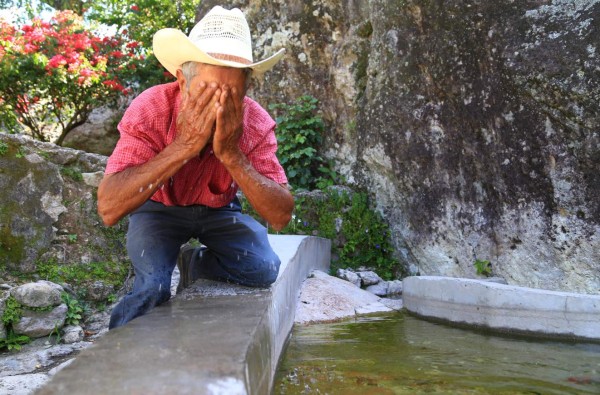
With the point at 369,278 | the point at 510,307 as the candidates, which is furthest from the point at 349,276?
the point at 510,307

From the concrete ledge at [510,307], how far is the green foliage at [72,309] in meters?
2.55

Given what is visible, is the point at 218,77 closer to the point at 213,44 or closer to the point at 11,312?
the point at 213,44

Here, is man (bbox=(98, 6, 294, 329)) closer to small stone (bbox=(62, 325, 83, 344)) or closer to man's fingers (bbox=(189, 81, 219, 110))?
man's fingers (bbox=(189, 81, 219, 110))

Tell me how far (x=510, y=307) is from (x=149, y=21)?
8.82 metres

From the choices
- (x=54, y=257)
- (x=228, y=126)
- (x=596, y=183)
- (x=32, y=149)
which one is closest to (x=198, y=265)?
(x=228, y=126)

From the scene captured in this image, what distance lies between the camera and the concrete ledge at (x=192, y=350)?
144 centimetres

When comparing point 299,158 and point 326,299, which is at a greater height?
point 299,158

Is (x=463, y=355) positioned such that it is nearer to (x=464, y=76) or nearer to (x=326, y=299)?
(x=326, y=299)

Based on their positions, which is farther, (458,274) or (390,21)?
(390,21)

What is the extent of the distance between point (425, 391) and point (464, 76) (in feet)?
12.4

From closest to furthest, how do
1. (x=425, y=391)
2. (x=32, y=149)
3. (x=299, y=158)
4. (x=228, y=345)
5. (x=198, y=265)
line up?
(x=228, y=345) → (x=425, y=391) → (x=198, y=265) → (x=32, y=149) → (x=299, y=158)

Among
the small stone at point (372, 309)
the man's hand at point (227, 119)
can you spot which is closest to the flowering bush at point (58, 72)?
the small stone at point (372, 309)

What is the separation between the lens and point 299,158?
297 inches

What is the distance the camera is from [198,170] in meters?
2.91
